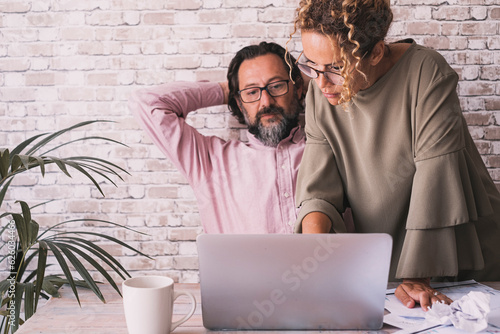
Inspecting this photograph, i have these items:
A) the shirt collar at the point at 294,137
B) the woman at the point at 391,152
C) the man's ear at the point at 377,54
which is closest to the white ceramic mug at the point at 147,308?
the woman at the point at 391,152

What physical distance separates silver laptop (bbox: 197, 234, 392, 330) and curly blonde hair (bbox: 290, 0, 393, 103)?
2.15 feet

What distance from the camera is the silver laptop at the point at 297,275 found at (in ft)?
3.44

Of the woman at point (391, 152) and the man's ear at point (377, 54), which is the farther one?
the man's ear at point (377, 54)

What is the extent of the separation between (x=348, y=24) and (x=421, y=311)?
84 cm

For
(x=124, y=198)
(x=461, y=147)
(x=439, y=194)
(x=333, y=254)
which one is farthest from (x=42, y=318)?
(x=124, y=198)

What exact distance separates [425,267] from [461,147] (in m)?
0.39

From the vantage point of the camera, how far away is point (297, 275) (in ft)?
3.46

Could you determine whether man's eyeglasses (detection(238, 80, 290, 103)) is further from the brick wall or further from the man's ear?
the man's ear

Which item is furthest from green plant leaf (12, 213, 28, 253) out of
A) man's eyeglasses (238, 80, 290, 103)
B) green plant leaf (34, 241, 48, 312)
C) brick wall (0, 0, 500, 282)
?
man's eyeglasses (238, 80, 290, 103)

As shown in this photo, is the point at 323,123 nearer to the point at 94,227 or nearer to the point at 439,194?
the point at 439,194

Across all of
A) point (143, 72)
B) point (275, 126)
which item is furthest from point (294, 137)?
point (143, 72)

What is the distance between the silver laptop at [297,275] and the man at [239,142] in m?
1.34

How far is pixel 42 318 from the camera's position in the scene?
1.17m

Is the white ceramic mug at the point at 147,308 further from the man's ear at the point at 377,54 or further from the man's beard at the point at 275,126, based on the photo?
the man's beard at the point at 275,126
